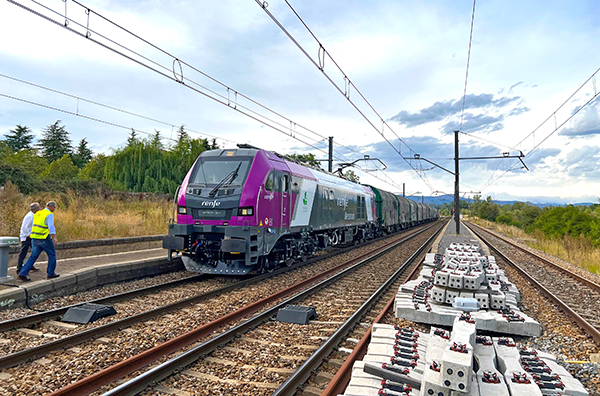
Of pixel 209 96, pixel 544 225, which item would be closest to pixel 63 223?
pixel 209 96

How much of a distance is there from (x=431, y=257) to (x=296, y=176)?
4.99 m

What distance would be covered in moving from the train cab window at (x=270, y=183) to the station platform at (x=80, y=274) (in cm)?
361

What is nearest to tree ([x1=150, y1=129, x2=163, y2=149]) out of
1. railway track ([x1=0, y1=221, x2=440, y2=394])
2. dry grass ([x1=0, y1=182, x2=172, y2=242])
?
dry grass ([x1=0, y1=182, x2=172, y2=242])

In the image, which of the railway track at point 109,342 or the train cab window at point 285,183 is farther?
the train cab window at point 285,183

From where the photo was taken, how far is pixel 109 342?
530cm

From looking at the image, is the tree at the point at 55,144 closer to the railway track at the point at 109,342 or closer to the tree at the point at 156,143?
the tree at the point at 156,143

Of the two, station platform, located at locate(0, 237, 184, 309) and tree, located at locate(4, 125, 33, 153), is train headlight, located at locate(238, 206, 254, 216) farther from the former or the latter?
tree, located at locate(4, 125, 33, 153)

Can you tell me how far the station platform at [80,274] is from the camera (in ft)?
23.0

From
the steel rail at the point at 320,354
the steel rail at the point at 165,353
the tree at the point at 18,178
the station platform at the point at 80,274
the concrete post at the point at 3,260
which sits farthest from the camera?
the tree at the point at 18,178

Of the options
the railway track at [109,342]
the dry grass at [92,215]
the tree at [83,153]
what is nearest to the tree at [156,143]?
the dry grass at [92,215]

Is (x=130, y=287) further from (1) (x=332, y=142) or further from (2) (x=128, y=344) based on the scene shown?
(1) (x=332, y=142)

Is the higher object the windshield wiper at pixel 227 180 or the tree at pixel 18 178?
the tree at pixel 18 178

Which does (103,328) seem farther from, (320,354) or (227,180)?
(227,180)

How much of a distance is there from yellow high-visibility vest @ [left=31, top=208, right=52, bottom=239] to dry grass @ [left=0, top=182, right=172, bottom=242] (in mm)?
3868
